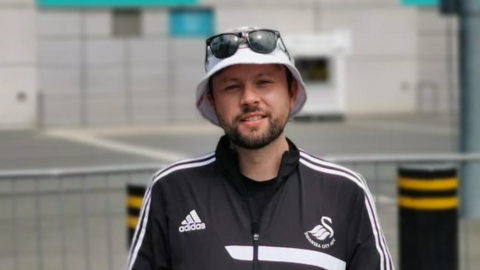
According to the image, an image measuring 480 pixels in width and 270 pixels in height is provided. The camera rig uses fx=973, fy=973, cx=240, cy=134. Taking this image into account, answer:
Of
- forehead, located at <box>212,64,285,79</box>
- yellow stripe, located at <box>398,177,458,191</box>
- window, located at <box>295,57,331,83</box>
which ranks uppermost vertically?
window, located at <box>295,57,331,83</box>

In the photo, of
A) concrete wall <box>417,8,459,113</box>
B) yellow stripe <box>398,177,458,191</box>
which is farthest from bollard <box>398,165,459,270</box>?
concrete wall <box>417,8,459,113</box>

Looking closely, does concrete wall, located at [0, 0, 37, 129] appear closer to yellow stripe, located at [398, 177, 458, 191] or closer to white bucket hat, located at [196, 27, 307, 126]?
yellow stripe, located at [398, 177, 458, 191]

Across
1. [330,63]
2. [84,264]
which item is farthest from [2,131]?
[84,264]

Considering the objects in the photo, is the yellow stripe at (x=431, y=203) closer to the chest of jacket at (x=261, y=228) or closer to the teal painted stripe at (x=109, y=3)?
the chest of jacket at (x=261, y=228)

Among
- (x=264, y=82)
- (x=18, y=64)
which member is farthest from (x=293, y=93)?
(x=18, y=64)

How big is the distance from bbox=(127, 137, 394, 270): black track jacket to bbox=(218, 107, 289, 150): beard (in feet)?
0.28

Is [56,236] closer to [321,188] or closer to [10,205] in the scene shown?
[10,205]

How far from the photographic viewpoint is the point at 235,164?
2.66 meters

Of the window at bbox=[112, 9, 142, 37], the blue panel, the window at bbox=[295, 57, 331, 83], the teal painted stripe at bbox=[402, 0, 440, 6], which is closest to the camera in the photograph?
the window at bbox=[295, 57, 331, 83]

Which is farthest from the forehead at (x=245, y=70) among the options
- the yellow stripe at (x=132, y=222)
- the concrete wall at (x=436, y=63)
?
the concrete wall at (x=436, y=63)

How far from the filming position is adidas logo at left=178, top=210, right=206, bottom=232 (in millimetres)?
2607

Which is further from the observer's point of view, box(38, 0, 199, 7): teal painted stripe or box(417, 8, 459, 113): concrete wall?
box(417, 8, 459, 113): concrete wall

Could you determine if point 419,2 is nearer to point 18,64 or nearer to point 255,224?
point 18,64

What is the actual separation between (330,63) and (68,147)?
32.0ft
